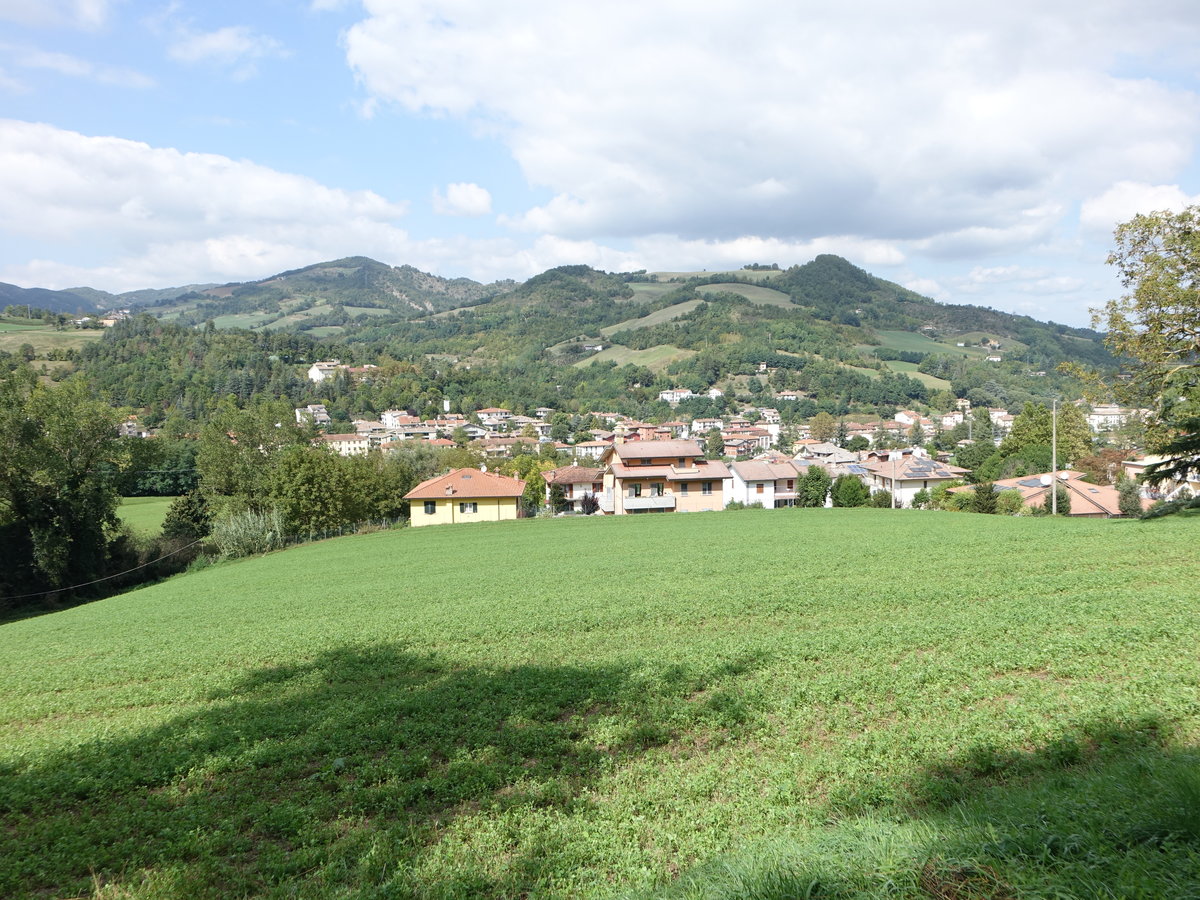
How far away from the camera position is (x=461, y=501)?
53406 millimetres

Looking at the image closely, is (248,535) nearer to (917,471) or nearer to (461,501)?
(461,501)

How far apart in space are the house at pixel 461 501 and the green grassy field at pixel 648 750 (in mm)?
35779

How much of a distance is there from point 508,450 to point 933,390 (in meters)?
138

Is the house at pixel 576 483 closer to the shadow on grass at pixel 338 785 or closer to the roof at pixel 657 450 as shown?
the roof at pixel 657 450

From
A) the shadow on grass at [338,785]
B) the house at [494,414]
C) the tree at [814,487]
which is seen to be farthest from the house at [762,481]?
the house at [494,414]

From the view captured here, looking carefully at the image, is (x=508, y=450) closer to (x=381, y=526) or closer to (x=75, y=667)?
(x=381, y=526)

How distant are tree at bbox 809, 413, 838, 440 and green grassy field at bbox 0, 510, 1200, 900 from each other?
144 m

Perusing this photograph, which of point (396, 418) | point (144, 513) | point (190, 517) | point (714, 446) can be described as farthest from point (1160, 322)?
point (396, 418)

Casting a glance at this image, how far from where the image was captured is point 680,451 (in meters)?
60.2

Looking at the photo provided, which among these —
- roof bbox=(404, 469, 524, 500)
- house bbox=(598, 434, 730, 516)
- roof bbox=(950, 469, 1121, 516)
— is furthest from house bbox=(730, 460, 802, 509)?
roof bbox=(404, 469, 524, 500)

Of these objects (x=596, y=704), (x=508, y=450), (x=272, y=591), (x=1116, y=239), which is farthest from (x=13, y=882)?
(x=508, y=450)

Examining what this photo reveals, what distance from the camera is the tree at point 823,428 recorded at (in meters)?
156

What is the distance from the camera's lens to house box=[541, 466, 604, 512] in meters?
76.8

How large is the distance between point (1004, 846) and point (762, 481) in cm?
6519
